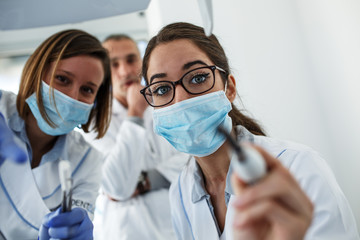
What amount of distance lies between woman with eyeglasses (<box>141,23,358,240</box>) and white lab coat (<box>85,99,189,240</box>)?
12.9 inches

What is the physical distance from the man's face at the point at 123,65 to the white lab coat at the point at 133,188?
0.27m

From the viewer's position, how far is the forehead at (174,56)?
0.81m

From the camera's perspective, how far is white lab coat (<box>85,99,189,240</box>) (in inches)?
47.7

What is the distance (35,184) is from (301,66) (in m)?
0.94

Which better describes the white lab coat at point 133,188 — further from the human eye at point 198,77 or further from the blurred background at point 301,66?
the human eye at point 198,77

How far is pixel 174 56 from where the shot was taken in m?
0.82

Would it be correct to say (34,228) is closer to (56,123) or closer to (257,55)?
(56,123)

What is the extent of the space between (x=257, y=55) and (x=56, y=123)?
28.8 inches

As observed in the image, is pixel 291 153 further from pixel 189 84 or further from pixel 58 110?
pixel 58 110

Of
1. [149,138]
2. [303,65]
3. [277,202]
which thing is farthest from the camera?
[149,138]

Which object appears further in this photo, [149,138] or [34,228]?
[149,138]

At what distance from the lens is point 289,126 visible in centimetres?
111

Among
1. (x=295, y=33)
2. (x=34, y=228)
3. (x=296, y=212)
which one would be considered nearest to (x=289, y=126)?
(x=295, y=33)

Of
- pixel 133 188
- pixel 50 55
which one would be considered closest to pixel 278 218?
pixel 50 55
